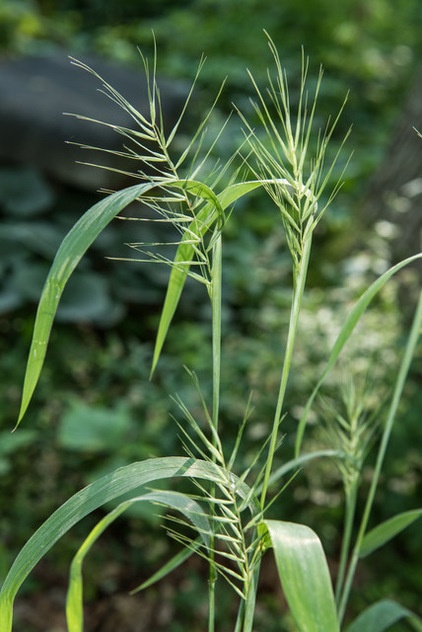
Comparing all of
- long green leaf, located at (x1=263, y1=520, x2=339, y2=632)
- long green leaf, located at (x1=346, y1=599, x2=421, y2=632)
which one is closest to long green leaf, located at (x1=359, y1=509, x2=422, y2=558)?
long green leaf, located at (x1=346, y1=599, x2=421, y2=632)

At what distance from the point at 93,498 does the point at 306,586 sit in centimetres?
20

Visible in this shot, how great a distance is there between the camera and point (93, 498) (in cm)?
68

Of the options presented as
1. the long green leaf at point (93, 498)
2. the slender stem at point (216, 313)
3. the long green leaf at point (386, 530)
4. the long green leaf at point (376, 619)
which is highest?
the slender stem at point (216, 313)

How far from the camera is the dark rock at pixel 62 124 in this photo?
11.4 feet

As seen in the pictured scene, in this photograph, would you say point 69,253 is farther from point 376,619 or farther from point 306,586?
point 376,619

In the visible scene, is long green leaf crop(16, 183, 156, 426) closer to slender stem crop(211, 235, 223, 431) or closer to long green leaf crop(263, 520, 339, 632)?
slender stem crop(211, 235, 223, 431)

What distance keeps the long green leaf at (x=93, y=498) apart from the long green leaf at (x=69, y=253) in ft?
0.29

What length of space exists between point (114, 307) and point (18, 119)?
0.98 m

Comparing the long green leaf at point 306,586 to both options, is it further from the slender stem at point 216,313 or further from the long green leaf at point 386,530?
the long green leaf at point 386,530

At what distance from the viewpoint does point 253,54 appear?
5363 mm

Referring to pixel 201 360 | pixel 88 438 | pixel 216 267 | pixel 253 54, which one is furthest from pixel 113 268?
pixel 216 267

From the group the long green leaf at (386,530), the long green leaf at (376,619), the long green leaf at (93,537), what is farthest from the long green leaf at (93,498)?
the long green leaf at (376,619)

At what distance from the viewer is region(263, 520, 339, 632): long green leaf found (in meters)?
0.57

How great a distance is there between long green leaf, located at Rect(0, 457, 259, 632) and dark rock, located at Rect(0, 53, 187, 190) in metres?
2.69
